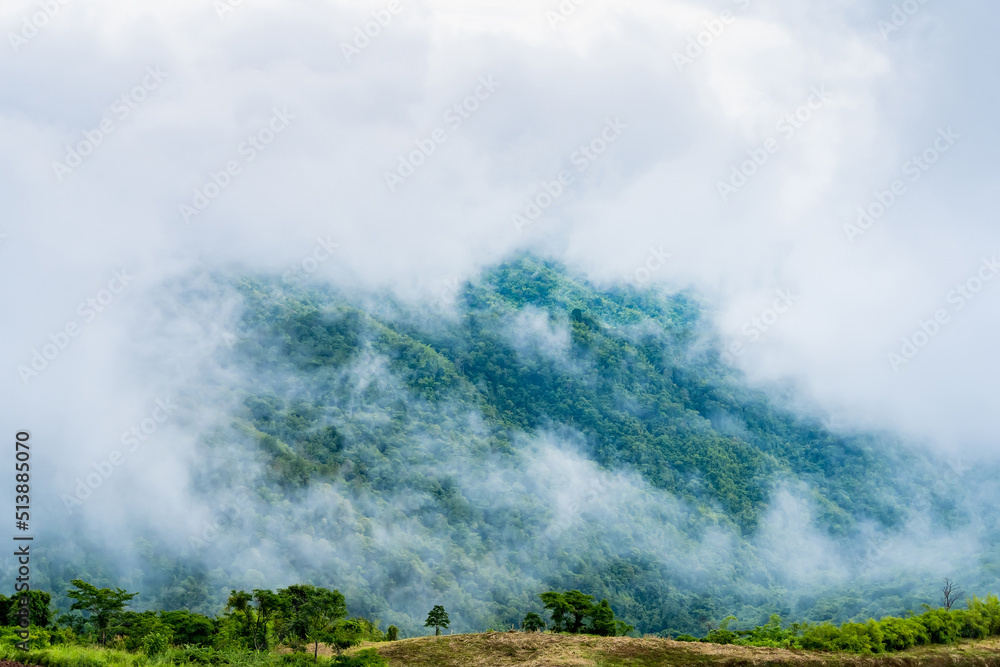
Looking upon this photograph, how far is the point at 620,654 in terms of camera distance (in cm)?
3475

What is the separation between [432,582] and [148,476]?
191ft

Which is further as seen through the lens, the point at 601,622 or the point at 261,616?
the point at 601,622

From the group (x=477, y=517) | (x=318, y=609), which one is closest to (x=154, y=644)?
(x=318, y=609)

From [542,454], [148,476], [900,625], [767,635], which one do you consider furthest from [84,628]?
[542,454]

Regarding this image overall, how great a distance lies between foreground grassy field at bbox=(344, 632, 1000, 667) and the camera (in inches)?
1330

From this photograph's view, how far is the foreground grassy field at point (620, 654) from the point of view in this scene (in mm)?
33781

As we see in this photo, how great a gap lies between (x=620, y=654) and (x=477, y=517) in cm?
12765

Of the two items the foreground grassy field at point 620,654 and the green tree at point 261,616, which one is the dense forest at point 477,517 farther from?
the foreground grassy field at point 620,654

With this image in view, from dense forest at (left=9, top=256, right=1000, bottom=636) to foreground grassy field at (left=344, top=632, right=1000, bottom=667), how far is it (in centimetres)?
8625

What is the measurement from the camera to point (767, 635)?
39.5 meters

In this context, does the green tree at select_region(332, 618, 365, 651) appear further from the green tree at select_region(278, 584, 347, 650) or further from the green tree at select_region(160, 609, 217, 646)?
the green tree at select_region(160, 609, 217, 646)

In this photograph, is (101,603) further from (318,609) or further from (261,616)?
(318,609)

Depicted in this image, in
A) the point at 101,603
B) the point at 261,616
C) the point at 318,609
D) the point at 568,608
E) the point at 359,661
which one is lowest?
the point at 359,661

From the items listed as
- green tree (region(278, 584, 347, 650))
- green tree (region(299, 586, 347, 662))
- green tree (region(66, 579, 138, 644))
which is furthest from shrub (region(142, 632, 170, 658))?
green tree (region(299, 586, 347, 662))
